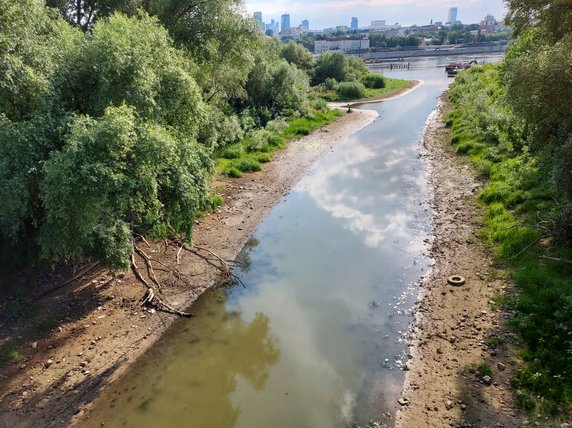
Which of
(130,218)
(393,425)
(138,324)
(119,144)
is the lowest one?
(393,425)

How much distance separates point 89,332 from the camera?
43.0 feet

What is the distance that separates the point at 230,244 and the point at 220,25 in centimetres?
1190

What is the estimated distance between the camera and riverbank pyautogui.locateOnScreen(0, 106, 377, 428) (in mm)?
10750

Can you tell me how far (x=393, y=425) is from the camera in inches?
389

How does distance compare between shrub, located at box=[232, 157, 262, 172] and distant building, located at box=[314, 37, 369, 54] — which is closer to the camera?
shrub, located at box=[232, 157, 262, 172]

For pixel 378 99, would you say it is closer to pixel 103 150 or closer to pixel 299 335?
pixel 299 335

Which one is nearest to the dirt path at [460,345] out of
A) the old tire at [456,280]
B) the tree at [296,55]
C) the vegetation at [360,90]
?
the old tire at [456,280]

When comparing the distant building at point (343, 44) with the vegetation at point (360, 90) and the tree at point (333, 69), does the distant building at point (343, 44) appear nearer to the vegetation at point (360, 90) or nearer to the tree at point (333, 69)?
the vegetation at point (360, 90)

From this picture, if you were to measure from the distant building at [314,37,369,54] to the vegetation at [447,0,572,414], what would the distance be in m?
165

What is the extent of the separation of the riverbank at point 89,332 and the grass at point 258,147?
8.45 meters

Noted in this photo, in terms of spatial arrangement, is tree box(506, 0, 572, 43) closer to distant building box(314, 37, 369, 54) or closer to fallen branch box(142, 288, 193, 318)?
fallen branch box(142, 288, 193, 318)

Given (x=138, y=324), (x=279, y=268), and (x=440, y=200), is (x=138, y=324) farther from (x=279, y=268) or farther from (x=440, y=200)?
(x=440, y=200)

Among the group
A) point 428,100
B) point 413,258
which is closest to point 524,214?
point 413,258

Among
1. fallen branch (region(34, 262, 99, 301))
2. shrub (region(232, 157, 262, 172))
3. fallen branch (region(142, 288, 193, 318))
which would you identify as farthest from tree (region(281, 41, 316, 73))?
fallen branch (region(142, 288, 193, 318))
